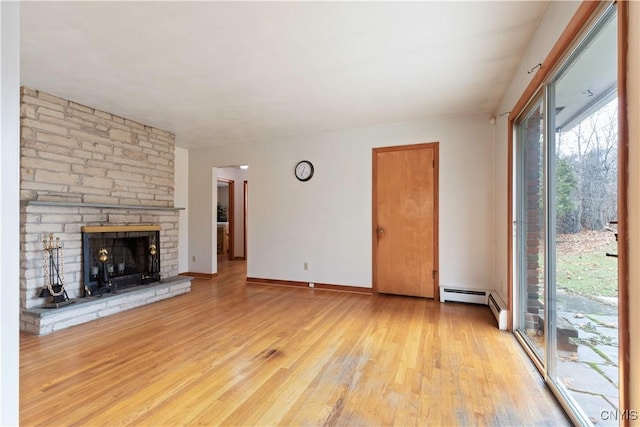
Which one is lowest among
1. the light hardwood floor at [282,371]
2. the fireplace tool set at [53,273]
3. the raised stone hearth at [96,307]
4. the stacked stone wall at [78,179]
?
the light hardwood floor at [282,371]

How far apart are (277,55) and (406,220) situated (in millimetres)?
2633

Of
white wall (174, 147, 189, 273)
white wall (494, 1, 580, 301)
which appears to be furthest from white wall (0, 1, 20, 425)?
white wall (174, 147, 189, 273)

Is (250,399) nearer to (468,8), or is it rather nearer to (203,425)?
(203,425)

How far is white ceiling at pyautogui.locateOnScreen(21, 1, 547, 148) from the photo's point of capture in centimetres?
182

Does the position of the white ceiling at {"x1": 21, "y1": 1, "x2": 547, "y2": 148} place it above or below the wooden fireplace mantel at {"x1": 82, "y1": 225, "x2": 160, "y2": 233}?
above

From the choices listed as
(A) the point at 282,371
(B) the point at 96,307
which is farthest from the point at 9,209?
(B) the point at 96,307

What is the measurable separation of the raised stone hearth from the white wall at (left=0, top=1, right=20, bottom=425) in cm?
270

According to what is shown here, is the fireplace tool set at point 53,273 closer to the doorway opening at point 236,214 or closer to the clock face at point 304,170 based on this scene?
the clock face at point 304,170

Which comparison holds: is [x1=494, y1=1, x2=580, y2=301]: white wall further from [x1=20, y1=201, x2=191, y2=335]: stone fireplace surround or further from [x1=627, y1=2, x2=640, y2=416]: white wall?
[x1=20, y1=201, x2=191, y2=335]: stone fireplace surround

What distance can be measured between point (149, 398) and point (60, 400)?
0.51 metres

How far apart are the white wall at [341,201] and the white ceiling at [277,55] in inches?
20.9

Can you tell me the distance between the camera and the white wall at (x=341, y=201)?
371 centimetres

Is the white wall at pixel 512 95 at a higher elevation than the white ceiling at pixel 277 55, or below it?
below

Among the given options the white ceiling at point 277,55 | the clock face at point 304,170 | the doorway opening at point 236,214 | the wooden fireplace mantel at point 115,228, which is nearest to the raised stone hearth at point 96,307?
the wooden fireplace mantel at point 115,228
